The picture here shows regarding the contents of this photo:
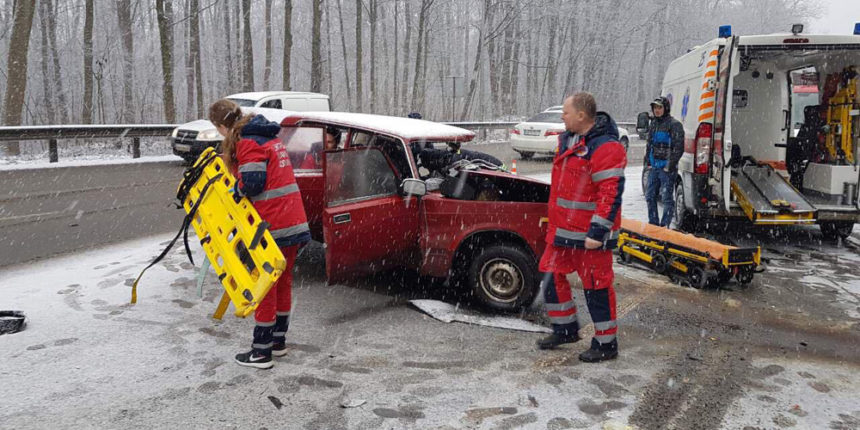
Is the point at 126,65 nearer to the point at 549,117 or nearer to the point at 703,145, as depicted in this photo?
the point at 549,117

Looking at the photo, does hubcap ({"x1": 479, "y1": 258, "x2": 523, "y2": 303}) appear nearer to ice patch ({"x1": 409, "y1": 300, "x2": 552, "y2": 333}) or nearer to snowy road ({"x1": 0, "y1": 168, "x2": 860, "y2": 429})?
ice patch ({"x1": 409, "y1": 300, "x2": 552, "y2": 333})

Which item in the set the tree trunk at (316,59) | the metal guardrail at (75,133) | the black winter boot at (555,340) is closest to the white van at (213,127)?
the metal guardrail at (75,133)

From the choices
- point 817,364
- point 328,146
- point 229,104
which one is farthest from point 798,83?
point 229,104

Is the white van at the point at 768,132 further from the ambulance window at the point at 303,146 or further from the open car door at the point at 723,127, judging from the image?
the ambulance window at the point at 303,146

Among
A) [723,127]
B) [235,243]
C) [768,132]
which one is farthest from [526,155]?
[235,243]

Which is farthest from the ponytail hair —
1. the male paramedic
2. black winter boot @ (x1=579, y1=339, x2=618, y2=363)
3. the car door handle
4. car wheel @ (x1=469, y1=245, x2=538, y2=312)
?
the male paramedic

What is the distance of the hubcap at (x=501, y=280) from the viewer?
523cm

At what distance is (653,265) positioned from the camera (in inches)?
257

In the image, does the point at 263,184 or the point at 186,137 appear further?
the point at 186,137

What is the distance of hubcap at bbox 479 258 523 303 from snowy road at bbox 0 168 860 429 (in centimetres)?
46

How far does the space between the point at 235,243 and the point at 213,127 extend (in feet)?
38.6

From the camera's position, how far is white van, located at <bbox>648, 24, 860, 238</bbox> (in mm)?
7379

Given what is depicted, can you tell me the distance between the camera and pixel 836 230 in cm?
841

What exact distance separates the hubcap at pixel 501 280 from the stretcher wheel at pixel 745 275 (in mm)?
2411
